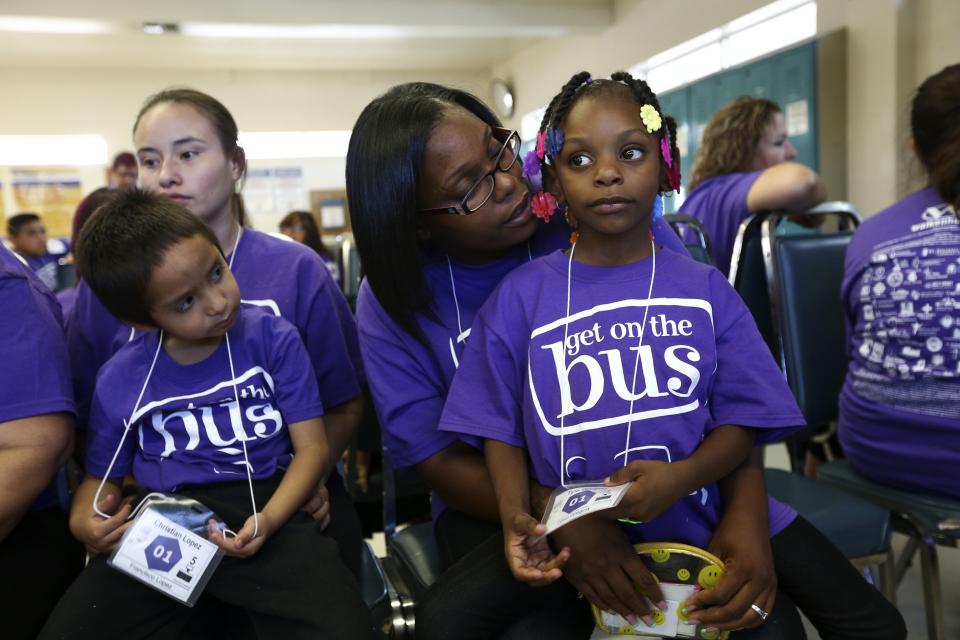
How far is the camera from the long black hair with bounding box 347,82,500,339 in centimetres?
118

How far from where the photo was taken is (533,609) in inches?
40.0

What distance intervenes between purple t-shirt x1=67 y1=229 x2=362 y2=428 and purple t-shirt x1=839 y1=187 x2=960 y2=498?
41.2 inches

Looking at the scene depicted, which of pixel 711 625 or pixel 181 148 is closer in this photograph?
pixel 711 625

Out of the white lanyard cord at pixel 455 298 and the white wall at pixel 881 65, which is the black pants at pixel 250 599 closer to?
the white lanyard cord at pixel 455 298

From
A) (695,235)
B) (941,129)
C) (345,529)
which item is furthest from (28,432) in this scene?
(941,129)

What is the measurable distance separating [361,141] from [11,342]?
59cm

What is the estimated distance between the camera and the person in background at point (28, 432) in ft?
3.55

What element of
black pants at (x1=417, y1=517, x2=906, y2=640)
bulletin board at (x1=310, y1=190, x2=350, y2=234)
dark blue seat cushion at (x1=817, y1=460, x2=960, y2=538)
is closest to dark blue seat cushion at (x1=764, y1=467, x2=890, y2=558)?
dark blue seat cushion at (x1=817, y1=460, x2=960, y2=538)

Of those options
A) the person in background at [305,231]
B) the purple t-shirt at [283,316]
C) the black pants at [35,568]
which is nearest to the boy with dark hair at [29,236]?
the person in background at [305,231]

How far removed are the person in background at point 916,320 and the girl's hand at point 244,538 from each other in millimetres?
1213

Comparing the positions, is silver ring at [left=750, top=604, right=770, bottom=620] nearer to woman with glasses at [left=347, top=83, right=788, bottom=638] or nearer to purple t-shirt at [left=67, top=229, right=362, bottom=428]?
woman with glasses at [left=347, top=83, right=788, bottom=638]

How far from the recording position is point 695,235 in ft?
6.16

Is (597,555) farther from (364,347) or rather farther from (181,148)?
(181,148)

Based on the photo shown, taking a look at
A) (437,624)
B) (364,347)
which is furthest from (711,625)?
(364,347)
